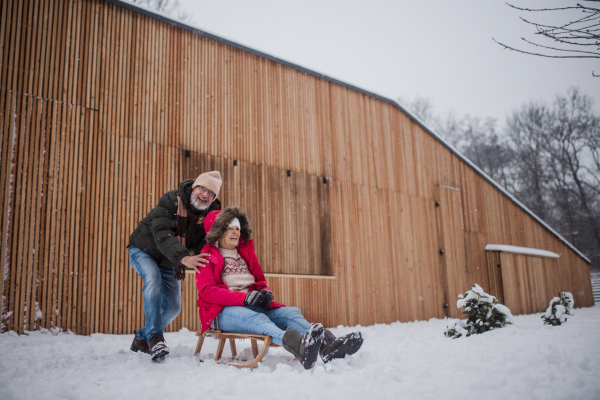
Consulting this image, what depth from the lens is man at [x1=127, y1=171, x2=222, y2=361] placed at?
322 centimetres

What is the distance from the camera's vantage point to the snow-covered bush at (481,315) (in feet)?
15.0

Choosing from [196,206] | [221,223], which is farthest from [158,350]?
[196,206]

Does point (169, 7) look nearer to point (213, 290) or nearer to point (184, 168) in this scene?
point (184, 168)

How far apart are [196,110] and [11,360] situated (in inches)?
175

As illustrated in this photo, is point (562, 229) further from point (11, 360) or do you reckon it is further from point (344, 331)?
point (11, 360)

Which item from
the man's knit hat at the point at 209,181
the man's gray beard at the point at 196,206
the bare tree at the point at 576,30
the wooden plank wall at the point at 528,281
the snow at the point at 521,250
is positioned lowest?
the wooden plank wall at the point at 528,281

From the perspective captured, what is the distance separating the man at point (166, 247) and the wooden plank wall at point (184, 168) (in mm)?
2291

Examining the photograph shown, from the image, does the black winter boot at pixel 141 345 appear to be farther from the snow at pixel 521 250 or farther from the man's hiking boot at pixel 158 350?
the snow at pixel 521 250

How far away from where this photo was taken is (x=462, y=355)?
3.00 meters

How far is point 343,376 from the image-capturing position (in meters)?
2.48

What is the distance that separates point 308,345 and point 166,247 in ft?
4.50

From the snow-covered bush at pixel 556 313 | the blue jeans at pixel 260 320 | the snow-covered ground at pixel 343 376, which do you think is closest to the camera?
the snow-covered ground at pixel 343 376

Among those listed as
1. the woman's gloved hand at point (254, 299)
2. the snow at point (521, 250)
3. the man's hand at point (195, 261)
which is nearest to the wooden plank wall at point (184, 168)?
the snow at point (521, 250)

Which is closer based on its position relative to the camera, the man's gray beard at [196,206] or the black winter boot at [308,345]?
the black winter boot at [308,345]
